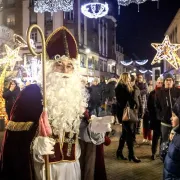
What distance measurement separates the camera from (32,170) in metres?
3.03

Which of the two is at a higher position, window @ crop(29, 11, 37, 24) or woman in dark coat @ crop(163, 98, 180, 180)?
window @ crop(29, 11, 37, 24)

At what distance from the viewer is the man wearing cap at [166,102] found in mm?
5936

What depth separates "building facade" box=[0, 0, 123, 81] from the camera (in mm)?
36597

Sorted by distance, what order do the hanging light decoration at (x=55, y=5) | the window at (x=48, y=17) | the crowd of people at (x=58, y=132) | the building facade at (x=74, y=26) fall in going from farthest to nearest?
the window at (x=48, y=17)
the building facade at (x=74, y=26)
the hanging light decoration at (x=55, y=5)
the crowd of people at (x=58, y=132)

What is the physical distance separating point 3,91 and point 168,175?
8413 mm

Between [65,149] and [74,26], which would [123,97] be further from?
[74,26]

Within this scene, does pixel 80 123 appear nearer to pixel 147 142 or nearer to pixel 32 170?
pixel 32 170

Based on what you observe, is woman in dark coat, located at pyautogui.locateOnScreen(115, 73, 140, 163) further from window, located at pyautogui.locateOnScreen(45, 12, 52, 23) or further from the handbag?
window, located at pyautogui.locateOnScreen(45, 12, 52, 23)

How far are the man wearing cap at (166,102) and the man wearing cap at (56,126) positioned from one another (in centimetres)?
288

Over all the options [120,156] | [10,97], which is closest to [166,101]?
[120,156]

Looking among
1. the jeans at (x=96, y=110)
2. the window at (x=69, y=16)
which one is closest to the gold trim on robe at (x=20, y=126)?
the jeans at (x=96, y=110)

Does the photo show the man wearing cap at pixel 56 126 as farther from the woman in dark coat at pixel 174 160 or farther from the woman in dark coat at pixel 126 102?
the woman in dark coat at pixel 126 102

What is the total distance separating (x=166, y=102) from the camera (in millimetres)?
6035

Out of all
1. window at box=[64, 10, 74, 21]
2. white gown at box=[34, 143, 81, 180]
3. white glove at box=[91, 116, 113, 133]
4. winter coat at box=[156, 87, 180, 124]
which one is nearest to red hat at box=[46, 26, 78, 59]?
white glove at box=[91, 116, 113, 133]
